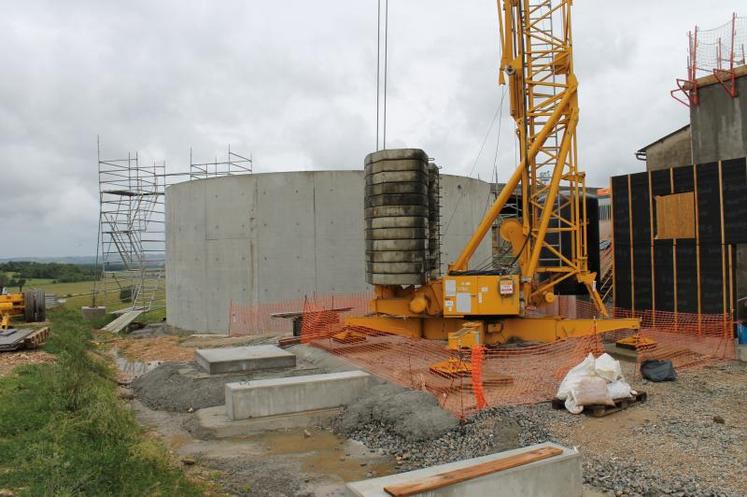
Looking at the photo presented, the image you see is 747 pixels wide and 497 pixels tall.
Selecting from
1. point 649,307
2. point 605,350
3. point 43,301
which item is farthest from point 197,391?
point 43,301

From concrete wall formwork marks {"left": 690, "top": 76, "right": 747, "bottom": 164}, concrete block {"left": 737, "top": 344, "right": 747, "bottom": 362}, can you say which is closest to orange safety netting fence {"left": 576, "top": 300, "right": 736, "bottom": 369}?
concrete block {"left": 737, "top": 344, "right": 747, "bottom": 362}

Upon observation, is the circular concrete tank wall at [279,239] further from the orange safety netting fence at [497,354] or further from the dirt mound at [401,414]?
the dirt mound at [401,414]

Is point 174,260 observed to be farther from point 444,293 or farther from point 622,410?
point 622,410

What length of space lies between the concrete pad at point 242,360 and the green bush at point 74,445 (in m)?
2.23

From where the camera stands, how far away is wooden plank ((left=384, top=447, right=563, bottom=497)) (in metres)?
5.21

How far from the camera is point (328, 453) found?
8.45 metres

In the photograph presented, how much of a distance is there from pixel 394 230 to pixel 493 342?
12.0 feet

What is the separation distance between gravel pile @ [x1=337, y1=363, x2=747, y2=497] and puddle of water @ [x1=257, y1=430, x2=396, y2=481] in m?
0.25

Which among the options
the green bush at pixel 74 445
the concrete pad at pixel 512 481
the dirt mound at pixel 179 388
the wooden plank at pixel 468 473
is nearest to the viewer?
the wooden plank at pixel 468 473

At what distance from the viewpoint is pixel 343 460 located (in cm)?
813

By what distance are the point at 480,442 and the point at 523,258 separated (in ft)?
24.9

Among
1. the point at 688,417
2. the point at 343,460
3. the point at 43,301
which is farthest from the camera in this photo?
the point at 43,301

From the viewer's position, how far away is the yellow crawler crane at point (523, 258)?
43.6 ft

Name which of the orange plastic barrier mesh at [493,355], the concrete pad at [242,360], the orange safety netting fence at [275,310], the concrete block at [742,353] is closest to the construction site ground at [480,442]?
the orange plastic barrier mesh at [493,355]
